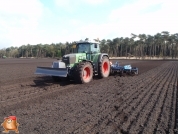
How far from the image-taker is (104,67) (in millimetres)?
12164

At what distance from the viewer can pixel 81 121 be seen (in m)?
4.60

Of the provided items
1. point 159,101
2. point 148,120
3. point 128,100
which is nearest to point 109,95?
point 128,100

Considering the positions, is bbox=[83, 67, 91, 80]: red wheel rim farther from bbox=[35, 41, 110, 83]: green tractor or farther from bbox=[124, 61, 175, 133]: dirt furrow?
bbox=[124, 61, 175, 133]: dirt furrow

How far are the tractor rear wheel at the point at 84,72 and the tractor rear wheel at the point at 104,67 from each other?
1228 mm

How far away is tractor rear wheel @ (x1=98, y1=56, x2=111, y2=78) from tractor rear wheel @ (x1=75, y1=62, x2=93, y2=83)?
1228mm

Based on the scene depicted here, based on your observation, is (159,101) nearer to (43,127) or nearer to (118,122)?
(118,122)

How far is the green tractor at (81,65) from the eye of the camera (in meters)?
9.13

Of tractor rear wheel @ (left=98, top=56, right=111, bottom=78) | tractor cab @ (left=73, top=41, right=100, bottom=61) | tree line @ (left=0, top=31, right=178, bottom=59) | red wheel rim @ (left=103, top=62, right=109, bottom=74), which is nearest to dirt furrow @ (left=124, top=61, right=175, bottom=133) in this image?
tractor rear wheel @ (left=98, top=56, right=111, bottom=78)

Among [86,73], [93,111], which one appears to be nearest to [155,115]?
[93,111]

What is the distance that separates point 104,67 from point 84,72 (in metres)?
2.64

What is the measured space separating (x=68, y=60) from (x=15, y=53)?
118m

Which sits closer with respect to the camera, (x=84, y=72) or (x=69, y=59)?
(x=69, y=59)

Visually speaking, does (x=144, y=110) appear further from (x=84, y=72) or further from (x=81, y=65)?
(x=84, y=72)

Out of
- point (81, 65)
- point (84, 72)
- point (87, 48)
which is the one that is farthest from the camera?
point (87, 48)
